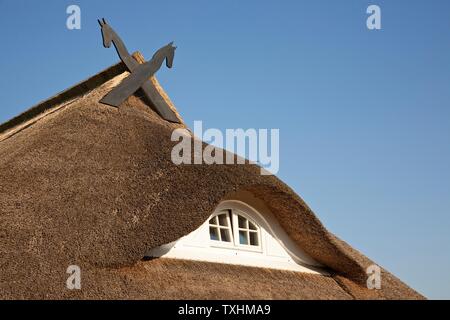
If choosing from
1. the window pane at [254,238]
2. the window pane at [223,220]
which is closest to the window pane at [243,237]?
the window pane at [254,238]

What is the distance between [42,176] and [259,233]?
9.94 feet

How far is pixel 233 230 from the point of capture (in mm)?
9023

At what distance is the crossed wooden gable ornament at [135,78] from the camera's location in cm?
1055

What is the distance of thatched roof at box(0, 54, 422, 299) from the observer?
7.11 meters

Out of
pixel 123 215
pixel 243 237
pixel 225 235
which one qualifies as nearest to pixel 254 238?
pixel 243 237

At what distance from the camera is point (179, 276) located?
25.6ft

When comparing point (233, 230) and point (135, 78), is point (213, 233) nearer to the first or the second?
point (233, 230)

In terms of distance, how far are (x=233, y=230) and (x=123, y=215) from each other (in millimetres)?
1854

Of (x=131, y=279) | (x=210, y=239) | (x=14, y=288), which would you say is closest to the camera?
(x=14, y=288)

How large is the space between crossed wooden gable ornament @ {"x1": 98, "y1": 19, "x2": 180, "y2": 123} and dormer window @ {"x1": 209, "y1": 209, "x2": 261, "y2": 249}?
259cm
